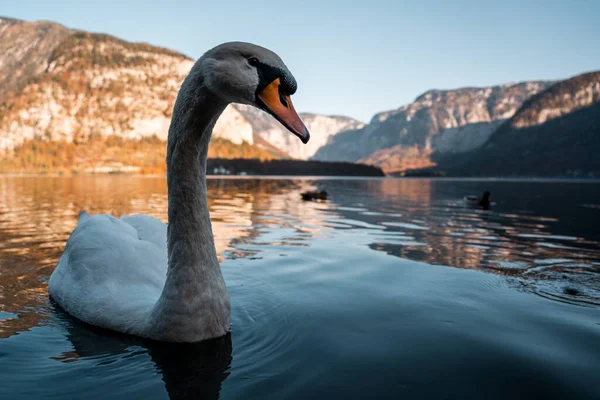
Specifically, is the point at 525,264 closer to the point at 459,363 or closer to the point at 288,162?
the point at 459,363

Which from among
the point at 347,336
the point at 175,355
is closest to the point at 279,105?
the point at 175,355

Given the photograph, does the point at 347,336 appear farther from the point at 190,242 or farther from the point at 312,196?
the point at 312,196

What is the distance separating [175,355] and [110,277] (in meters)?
1.37

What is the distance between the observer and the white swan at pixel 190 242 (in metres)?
2.94

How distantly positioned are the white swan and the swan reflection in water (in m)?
0.09

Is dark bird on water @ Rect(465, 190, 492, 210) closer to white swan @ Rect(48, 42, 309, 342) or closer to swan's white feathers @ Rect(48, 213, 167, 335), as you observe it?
swan's white feathers @ Rect(48, 213, 167, 335)

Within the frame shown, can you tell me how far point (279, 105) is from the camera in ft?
9.43

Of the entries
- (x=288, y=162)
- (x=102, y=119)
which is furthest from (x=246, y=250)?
(x=102, y=119)

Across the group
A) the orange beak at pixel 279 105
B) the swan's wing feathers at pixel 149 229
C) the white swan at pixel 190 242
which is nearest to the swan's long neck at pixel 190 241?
the white swan at pixel 190 242

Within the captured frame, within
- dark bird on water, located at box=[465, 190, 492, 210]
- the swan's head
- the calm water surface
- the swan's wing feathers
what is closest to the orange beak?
the swan's head

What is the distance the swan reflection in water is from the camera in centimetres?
298

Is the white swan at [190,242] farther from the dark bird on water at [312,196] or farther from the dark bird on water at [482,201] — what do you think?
the dark bird on water at [482,201]

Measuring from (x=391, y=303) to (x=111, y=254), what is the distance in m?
3.32

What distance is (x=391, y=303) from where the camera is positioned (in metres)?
5.23
